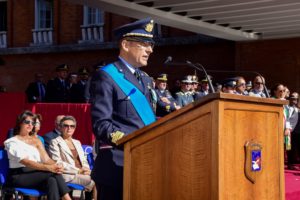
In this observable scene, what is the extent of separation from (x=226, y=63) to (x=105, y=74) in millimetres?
13771

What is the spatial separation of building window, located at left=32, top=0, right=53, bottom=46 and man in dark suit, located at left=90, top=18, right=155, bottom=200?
1894 cm

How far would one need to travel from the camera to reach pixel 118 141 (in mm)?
3082

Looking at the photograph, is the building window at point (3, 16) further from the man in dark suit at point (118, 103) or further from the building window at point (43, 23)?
the man in dark suit at point (118, 103)

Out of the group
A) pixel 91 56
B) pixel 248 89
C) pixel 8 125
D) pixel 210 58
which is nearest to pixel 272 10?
pixel 248 89

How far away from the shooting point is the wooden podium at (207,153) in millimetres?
2795

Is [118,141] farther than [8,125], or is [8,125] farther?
[8,125]

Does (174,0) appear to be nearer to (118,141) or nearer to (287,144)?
(287,144)

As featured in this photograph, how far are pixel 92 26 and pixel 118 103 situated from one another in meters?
17.6

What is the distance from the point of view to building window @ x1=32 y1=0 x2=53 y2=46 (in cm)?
2198

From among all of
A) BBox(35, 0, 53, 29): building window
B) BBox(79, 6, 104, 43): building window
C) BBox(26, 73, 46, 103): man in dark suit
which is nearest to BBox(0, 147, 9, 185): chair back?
BBox(26, 73, 46, 103): man in dark suit

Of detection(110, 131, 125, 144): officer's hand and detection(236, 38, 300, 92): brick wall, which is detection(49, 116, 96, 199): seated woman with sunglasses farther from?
detection(236, 38, 300, 92): brick wall

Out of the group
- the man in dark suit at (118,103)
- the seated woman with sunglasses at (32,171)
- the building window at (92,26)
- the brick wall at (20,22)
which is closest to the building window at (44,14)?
the brick wall at (20,22)

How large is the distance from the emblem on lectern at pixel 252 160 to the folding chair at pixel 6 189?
377 centimetres

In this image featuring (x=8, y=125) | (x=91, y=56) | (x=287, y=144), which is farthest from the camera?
(x=91, y=56)
